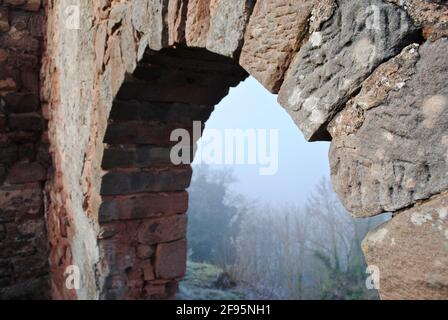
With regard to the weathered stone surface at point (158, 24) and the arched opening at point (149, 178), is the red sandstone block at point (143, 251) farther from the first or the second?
the weathered stone surface at point (158, 24)

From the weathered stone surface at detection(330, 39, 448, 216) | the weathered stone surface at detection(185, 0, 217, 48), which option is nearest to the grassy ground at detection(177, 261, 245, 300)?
the weathered stone surface at detection(185, 0, 217, 48)

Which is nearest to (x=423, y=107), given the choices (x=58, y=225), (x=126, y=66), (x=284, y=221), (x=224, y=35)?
(x=224, y=35)

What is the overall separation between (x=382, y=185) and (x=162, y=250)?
78.8 inches

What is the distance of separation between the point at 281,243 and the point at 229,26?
934 centimetres

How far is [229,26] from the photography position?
50.8 inches

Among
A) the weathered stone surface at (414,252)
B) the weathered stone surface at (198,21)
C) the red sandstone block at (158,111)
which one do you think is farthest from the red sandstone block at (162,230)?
the weathered stone surface at (414,252)

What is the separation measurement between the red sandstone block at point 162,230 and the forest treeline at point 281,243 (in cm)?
419

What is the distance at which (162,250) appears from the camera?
2.65 metres

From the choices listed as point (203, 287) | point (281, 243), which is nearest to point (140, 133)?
point (203, 287)

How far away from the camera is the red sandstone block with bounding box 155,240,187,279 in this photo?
8.69 ft

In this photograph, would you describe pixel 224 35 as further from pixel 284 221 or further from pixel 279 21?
pixel 284 221

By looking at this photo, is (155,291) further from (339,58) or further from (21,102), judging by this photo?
(339,58)

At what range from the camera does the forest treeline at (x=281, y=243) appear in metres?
7.85

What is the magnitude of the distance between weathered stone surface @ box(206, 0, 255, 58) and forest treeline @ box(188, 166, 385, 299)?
5737 mm
